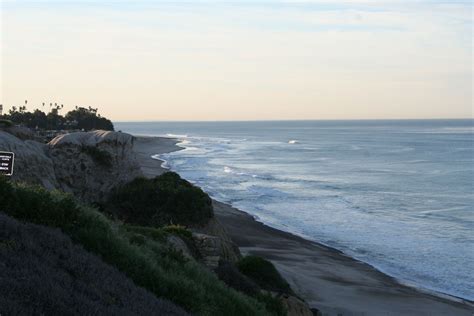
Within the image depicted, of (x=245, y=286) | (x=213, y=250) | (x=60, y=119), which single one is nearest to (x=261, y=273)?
(x=213, y=250)

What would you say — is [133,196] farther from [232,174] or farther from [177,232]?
[232,174]

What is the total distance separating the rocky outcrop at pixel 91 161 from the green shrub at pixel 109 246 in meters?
9.89

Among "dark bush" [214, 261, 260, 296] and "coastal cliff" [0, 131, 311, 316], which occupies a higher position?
"coastal cliff" [0, 131, 311, 316]

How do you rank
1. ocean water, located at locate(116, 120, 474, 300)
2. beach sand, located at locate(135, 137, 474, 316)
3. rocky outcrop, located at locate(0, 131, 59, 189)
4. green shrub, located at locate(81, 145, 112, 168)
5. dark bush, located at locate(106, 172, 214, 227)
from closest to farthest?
rocky outcrop, located at locate(0, 131, 59, 189) < beach sand, located at locate(135, 137, 474, 316) < green shrub, located at locate(81, 145, 112, 168) < dark bush, located at locate(106, 172, 214, 227) < ocean water, located at locate(116, 120, 474, 300)

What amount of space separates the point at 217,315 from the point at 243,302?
1.37 metres

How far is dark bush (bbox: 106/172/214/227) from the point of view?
22.4m

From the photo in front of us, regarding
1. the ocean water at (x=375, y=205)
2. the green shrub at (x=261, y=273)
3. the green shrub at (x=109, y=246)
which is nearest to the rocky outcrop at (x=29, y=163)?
the green shrub at (x=261, y=273)

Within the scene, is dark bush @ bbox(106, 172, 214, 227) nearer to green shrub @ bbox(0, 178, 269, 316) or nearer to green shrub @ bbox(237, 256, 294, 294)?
green shrub @ bbox(237, 256, 294, 294)

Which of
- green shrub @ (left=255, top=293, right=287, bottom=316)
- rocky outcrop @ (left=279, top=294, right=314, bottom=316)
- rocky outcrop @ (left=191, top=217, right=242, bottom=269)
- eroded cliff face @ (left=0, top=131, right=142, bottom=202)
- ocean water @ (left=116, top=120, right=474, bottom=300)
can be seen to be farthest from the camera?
ocean water @ (left=116, top=120, right=474, bottom=300)

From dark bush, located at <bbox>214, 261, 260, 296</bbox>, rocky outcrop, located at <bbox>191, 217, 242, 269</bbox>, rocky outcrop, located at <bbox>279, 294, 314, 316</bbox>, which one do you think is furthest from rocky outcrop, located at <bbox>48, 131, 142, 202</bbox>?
rocky outcrop, located at <bbox>279, 294, 314, 316</bbox>

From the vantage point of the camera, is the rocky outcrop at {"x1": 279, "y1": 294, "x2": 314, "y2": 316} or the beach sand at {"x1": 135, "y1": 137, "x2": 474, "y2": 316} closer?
the rocky outcrop at {"x1": 279, "y1": 294, "x2": 314, "y2": 316}

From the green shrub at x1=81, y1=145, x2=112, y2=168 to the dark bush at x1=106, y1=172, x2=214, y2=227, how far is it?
1.13 metres

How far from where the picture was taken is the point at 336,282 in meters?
23.8

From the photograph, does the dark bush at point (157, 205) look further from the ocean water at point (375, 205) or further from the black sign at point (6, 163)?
the black sign at point (6, 163)
